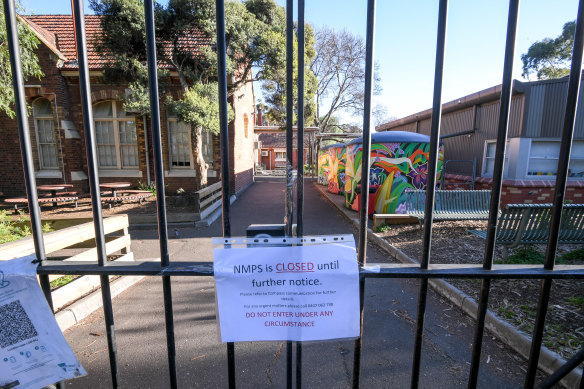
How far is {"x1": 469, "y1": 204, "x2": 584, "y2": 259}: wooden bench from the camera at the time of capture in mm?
4004

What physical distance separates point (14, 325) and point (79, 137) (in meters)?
12.3

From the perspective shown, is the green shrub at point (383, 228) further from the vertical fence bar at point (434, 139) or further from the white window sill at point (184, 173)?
the white window sill at point (184, 173)

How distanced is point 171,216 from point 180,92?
557 centimetres

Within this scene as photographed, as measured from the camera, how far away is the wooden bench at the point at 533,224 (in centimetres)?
400

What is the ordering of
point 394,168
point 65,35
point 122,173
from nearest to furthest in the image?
point 394,168 < point 122,173 < point 65,35

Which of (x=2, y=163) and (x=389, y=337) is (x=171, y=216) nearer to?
(x=389, y=337)

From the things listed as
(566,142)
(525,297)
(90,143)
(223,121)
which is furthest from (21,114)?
(525,297)

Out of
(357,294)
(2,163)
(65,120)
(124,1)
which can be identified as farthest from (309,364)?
(2,163)

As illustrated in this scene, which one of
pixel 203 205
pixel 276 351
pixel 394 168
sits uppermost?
pixel 394 168

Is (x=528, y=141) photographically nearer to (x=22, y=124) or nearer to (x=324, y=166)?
(x=324, y=166)

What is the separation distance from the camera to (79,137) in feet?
35.0

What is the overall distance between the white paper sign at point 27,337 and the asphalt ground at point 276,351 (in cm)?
136

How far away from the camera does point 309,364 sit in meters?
2.33

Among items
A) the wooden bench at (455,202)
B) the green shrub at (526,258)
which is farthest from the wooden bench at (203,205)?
the green shrub at (526,258)
